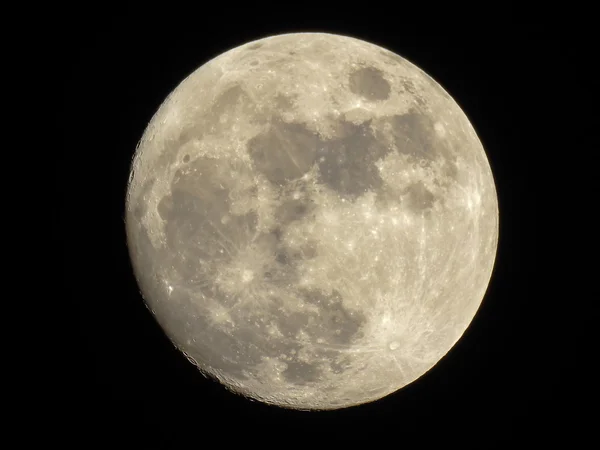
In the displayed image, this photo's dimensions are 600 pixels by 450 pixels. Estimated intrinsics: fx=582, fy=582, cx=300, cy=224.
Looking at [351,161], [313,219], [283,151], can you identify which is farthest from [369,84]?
[313,219]

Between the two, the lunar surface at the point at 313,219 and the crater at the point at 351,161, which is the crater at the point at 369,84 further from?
the crater at the point at 351,161

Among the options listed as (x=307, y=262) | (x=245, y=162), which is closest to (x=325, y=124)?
(x=245, y=162)

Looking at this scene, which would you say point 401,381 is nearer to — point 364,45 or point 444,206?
point 444,206

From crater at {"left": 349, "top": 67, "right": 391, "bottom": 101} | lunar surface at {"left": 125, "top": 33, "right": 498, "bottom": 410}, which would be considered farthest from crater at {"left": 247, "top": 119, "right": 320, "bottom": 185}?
crater at {"left": 349, "top": 67, "right": 391, "bottom": 101}

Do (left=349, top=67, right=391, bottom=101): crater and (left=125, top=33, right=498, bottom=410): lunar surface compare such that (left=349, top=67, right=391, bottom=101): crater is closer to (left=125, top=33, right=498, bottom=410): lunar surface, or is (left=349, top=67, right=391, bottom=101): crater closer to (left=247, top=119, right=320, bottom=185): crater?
(left=125, top=33, right=498, bottom=410): lunar surface

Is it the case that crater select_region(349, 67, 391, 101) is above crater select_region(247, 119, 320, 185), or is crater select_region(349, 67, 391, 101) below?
above

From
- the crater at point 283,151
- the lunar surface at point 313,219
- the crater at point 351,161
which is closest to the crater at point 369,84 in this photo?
the lunar surface at point 313,219

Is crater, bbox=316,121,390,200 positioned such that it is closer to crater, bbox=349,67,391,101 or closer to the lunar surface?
the lunar surface

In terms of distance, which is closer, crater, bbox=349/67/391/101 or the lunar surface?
the lunar surface
